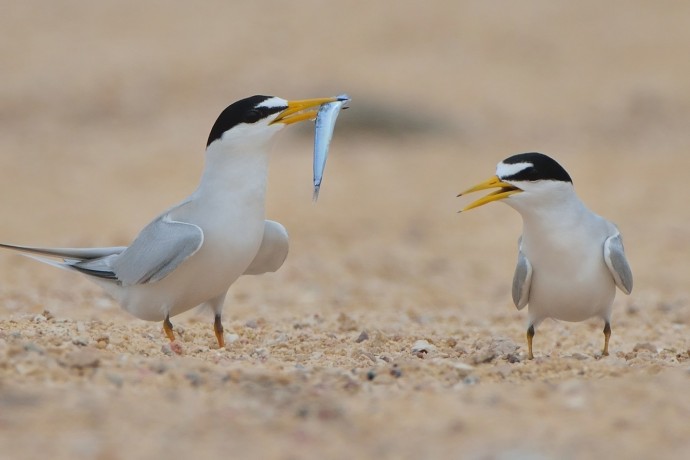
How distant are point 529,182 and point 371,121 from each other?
39.2 feet

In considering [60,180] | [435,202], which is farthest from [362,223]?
[60,180]

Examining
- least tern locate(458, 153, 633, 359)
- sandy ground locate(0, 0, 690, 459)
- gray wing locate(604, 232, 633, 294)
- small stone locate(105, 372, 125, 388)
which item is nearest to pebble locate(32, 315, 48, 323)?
sandy ground locate(0, 0, 690, 459)

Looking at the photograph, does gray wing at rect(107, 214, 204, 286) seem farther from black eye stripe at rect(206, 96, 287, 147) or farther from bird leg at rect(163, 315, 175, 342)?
black eye stripe at rect(206, 96, 287, 147)

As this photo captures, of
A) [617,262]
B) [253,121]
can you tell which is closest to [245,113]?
[253,121]

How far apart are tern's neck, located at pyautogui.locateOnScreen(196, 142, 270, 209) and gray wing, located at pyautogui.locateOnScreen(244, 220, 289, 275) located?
402 millimetres

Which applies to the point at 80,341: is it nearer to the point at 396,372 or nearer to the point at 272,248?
the point at 272,248

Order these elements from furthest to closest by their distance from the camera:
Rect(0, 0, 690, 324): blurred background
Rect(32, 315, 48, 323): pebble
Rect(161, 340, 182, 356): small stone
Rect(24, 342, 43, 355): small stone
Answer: Rect(0, 0, 690, 324): blurred background → Rect(32, 315, 48, 323): pebble → Rect(161, 340, 182, 356): small stone → Rect(24, 342, 43, 355): small stone

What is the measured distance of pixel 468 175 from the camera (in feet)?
46.9

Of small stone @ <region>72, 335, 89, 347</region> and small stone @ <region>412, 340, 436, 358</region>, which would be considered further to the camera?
small stone @ <region>412, 340, 436, 358</region>

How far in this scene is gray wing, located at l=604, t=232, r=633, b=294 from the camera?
5.64m

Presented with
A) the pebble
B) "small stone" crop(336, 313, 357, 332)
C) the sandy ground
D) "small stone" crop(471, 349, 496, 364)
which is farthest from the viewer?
"small stone" crop(336, 313, 357, 332)

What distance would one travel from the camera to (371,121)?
17.4 m

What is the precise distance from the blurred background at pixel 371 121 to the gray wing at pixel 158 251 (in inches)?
119

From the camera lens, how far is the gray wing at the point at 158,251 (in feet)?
17.8
